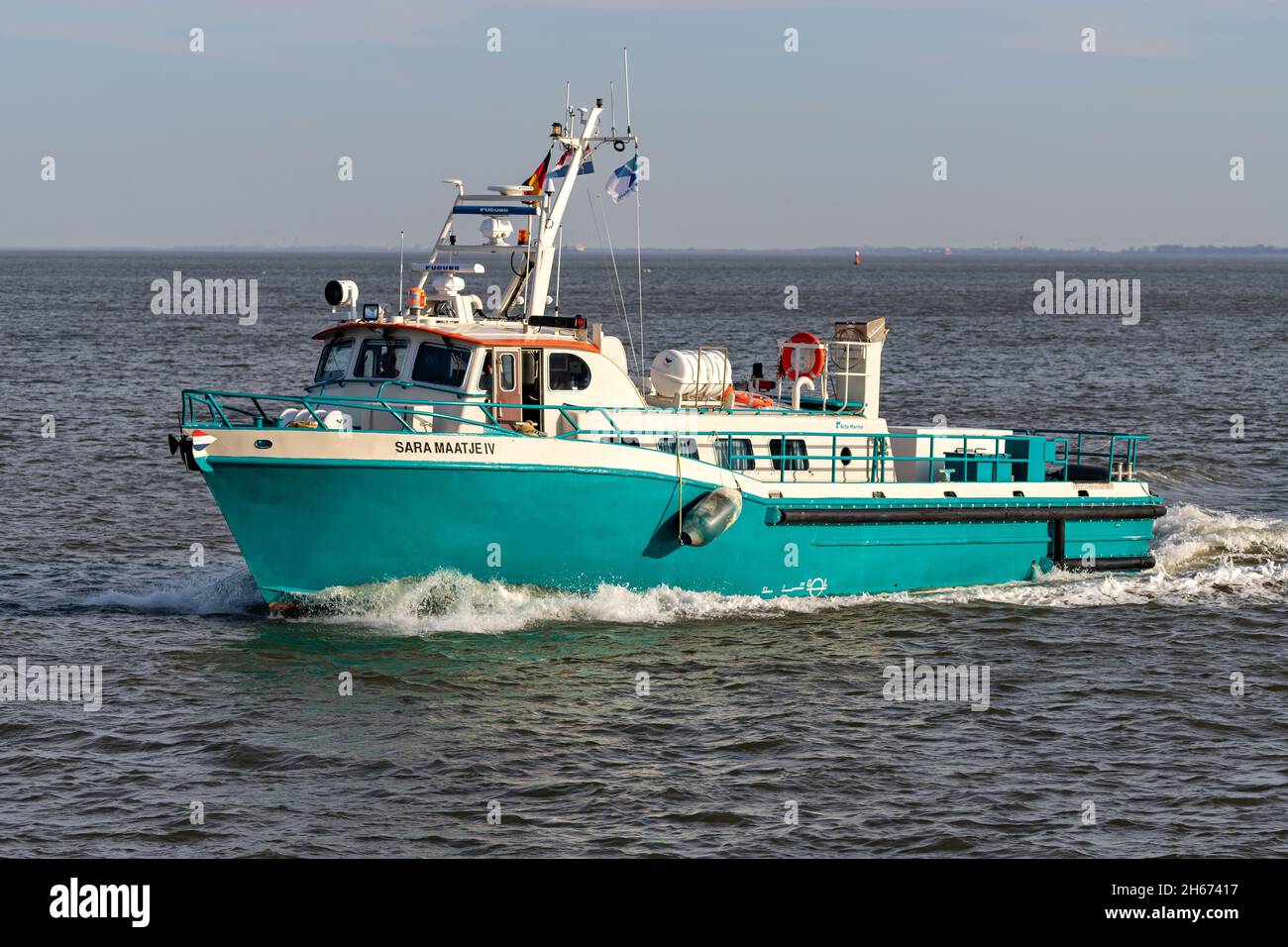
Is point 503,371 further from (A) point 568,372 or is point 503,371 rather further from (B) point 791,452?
(B) point 791,452

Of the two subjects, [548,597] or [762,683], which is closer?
[762,683]

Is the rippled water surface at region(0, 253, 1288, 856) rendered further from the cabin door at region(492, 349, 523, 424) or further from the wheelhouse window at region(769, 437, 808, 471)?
the cabin door at region(492, 349, 523, 424)

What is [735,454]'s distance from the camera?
65.2ft

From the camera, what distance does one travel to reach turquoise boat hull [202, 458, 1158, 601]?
16.9 metres

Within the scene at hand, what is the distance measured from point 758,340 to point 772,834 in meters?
53.7

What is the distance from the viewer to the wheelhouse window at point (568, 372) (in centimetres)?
1889

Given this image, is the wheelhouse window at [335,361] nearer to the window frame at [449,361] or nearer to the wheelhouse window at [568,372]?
the window frame at [449,361]

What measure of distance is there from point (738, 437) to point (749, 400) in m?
1.65

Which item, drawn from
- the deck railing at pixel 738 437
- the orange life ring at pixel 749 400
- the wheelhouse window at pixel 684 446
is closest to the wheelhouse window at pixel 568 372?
the deck railing at pixel 738 437

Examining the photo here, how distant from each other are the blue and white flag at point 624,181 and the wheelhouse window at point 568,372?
2.73 metres

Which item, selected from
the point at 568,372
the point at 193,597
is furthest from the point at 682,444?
the point at 193,597

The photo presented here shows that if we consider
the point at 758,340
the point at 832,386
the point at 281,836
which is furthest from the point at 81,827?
the point at 758,340

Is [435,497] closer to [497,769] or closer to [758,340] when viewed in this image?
[497,769]

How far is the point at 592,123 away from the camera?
20.2m
